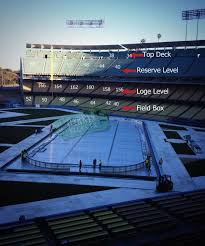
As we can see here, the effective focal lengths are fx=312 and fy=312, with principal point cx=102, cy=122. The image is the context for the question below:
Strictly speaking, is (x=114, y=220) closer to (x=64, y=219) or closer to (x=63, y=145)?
(x=64, y=219)

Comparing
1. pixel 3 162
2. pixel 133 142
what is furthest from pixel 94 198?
pixel 133 142

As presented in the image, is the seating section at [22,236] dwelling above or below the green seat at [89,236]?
above

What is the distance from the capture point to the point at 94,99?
267 ft

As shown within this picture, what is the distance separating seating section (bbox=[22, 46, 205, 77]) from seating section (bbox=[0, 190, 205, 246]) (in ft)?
177

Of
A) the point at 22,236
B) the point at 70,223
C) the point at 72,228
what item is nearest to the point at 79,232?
the point at 72,228

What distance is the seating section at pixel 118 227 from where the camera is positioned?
16.7m

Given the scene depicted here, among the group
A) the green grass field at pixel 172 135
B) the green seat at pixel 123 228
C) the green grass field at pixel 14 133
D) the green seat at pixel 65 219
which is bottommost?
the green seat at pixel 123 228

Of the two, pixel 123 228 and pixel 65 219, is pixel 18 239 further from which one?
pixel 123 228

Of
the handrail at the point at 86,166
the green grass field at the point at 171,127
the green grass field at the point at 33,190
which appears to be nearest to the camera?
the green grass field at the point at 33,190

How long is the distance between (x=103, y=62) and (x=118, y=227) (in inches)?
2848

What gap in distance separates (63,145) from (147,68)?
4347cm

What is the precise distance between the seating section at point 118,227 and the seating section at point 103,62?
54.1 m

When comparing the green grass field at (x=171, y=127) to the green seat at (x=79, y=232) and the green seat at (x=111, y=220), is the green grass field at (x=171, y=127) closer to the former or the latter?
the green seat at (x=111, y=220)

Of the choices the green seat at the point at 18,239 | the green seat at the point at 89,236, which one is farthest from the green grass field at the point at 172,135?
the green seat at the point at 18,239
